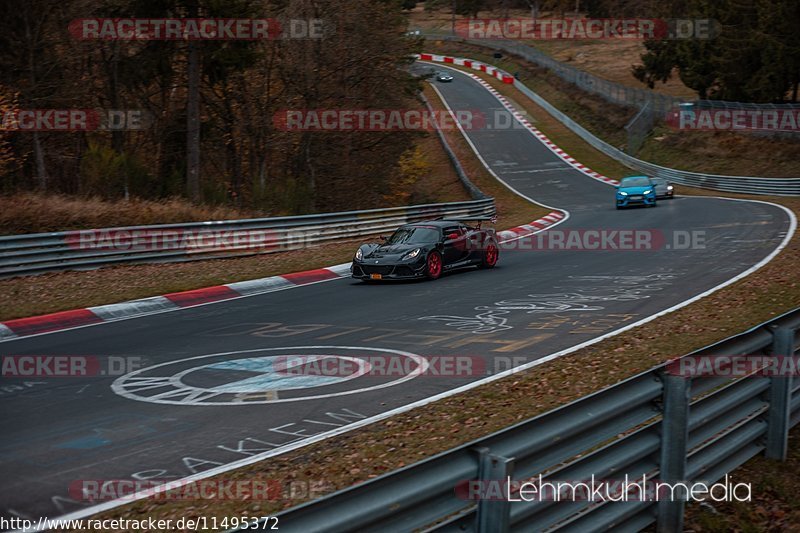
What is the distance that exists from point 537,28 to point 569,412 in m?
113

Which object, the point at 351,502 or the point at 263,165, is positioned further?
the point at 263,165

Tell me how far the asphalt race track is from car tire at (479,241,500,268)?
0.35 meters

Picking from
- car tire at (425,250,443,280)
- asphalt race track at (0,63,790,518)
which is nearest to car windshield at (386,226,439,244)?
car tire at (425,250,443,280)

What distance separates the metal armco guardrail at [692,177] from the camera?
1646 inches

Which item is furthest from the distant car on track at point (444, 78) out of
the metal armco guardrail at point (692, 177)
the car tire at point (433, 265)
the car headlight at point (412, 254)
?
the car headlight at point (412, 254)

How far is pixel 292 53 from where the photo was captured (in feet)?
108

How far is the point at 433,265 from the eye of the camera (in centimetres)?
1847

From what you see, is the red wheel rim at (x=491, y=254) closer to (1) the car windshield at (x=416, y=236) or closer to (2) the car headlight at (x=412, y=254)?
(1) the car windshield at (x=416, y=236)

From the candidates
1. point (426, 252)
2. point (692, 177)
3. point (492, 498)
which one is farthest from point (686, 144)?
point (492, 498)

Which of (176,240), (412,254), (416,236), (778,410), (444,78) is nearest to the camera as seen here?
→ (778,410)

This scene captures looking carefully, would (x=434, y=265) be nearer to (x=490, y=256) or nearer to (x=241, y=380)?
(x=490, y=256)

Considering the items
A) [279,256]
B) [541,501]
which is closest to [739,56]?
[279,256]

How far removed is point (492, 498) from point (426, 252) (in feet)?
47.2

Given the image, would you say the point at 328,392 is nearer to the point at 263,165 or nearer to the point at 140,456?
the point at 140,456
